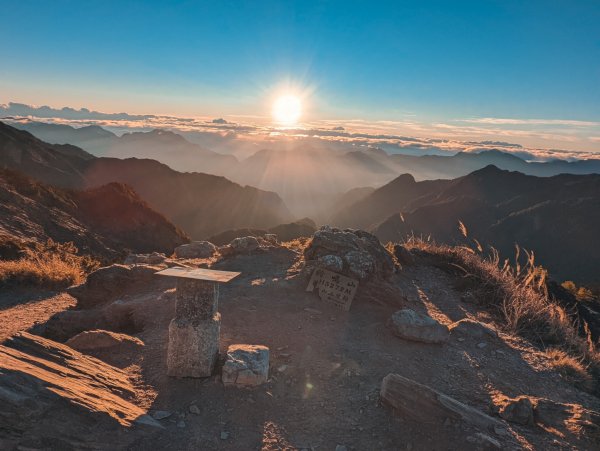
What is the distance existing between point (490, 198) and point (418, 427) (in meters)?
116

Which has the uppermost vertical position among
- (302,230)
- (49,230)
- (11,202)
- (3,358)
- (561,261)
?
(3,358)

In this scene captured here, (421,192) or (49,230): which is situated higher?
(49,230)

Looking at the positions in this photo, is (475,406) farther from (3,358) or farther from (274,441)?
(3,358)

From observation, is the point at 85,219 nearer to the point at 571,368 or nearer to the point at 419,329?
the point at 419,329

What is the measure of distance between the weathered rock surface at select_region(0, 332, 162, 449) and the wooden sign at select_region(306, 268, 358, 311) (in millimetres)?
5093

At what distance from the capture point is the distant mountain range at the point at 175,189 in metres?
70.6

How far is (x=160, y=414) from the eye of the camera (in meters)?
4.87

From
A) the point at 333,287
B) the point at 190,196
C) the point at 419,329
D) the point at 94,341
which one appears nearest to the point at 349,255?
the point at 333,287

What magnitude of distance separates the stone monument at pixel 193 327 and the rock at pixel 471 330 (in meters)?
5.40

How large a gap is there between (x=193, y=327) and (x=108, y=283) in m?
5.77

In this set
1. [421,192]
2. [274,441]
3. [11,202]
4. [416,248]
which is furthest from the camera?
[421,192]

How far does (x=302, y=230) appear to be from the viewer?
190ft

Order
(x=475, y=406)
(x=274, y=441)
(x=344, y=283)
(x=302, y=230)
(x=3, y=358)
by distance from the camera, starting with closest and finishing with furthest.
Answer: (x=3, y=358) < (x=274, y=441) < (x=475, y=406) < (x=344, y=283) < (x=302, y=230)

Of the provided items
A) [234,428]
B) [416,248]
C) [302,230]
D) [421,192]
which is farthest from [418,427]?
[421,192]
